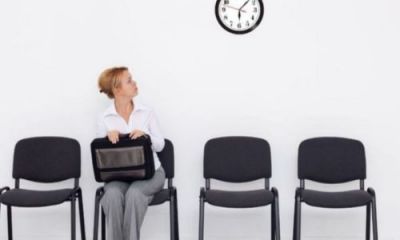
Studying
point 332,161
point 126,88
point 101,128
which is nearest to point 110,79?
point 126,88

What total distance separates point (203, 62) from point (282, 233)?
141 cm

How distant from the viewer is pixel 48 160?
3.73m

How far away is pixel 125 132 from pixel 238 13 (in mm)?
1182

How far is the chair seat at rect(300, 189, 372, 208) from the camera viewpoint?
10.8 ft

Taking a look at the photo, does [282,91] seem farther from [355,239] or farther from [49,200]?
[49,200]

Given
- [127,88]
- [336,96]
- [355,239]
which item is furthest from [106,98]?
[355,239]

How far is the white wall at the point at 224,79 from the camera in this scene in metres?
3.83

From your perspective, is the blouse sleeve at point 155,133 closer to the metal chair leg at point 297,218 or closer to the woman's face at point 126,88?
the woman's face at point 126,88

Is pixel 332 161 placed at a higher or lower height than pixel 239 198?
higher

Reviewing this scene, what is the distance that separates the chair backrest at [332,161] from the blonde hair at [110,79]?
1356mm

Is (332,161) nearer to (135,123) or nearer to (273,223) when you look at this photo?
(273,223)

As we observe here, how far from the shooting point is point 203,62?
3865 millimetres

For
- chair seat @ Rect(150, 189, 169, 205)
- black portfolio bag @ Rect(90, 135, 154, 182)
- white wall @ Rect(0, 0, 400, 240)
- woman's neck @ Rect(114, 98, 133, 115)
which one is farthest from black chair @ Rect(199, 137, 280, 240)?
woman's neck @ Rect(114, 98, 133, 115)

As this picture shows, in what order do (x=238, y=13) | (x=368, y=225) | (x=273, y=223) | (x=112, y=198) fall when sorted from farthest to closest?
(x=238, y=13), (x=368, y=225), (x=273, y=223), (x=112, y=198)
